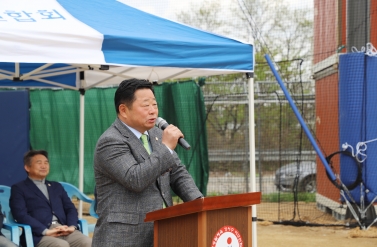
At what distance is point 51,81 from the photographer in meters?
7.00

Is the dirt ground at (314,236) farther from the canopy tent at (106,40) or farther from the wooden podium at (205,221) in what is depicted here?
the wooden podium at (205,221)

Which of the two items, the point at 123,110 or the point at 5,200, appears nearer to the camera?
the point at 123,110

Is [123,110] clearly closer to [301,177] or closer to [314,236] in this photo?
[314,236]

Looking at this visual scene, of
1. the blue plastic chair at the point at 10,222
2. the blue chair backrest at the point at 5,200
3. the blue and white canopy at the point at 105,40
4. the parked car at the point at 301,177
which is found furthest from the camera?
the parked car at the point at 301,177

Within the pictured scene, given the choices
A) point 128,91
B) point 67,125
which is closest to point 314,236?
point 67,125

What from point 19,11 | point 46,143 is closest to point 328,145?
point 46,143

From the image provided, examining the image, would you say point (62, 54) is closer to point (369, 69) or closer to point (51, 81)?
point (51, 81)

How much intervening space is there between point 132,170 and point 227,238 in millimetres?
498

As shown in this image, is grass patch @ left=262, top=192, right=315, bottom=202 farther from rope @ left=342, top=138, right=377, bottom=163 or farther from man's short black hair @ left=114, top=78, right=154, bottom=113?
man's short black hair @ left=114, top=78, right=154, bottom=113

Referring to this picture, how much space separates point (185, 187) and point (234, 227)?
0.40 metres

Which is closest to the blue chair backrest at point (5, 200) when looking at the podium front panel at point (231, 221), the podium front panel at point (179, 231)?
the podium front panel at point (179, 231)

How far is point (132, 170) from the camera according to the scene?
8.72ft

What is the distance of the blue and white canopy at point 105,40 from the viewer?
4.38 meters

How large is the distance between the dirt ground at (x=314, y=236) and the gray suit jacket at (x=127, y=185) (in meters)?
5.09
